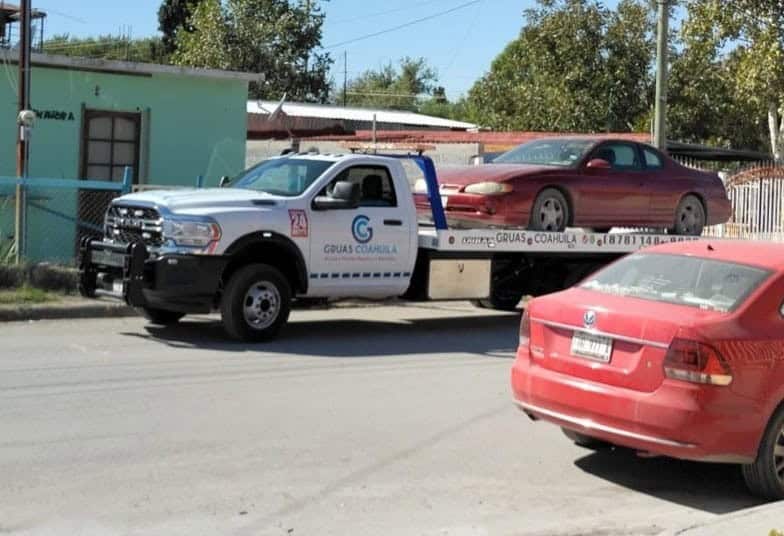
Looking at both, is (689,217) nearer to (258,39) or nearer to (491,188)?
(491,188)

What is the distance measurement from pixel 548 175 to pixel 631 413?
750 cm

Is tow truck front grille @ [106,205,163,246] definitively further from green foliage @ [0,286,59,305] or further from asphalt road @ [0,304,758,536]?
green foliage @ [0,286,59,305]

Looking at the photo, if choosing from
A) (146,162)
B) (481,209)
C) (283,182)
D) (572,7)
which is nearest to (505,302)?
(481,209)

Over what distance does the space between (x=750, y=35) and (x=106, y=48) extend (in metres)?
28.7

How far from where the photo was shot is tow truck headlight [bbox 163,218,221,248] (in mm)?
11500

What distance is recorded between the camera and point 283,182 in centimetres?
1262

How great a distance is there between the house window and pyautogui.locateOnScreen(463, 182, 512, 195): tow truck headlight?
307 inches

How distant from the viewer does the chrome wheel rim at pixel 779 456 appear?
6.73 m

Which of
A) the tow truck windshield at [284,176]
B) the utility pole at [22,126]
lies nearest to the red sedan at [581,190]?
the tow truck windshield at [284,176]

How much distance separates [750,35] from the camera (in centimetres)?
2544

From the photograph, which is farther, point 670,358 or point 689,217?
point 689,217

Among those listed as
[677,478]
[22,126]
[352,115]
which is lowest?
[677,478]

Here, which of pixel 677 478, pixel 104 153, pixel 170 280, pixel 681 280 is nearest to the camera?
pixel 681 280

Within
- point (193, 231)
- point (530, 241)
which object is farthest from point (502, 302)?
point (193, 231)
